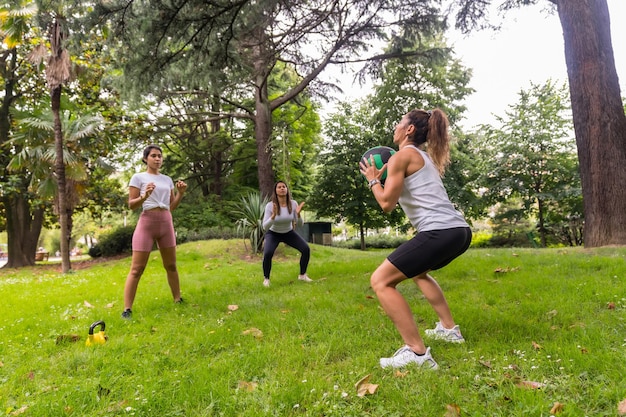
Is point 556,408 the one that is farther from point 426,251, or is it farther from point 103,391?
point 103,391

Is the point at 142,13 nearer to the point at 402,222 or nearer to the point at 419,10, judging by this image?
the point at 419,10

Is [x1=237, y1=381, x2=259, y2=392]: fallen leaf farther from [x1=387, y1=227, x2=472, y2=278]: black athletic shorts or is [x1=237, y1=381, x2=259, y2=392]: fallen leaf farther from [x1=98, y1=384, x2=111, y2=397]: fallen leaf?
[x1=387, y1=227, x2=472, y2=278]: black athletic shorts

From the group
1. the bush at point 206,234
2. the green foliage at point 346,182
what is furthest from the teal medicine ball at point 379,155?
the green foliage at point 346,182

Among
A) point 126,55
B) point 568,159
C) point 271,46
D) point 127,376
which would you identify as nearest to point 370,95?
point 568,159

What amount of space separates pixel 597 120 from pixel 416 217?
6570mm

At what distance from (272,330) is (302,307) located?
0.86m

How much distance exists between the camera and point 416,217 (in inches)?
113

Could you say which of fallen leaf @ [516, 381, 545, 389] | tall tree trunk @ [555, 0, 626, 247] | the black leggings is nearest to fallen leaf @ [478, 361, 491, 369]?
fallen leaf @ [516, 381, 545, 389]

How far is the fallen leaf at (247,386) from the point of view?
8.13 ft

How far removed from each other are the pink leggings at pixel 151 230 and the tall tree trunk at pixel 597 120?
764 cm

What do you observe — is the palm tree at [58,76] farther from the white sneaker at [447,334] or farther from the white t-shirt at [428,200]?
the white sneaker at [447,334]

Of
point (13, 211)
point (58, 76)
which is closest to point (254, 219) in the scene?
point (58, 76)

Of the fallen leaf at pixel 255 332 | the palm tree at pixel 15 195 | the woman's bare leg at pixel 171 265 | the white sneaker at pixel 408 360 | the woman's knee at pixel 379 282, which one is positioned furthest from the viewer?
the palm tree at pixel 15 195

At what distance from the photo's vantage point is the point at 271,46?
10828mm
